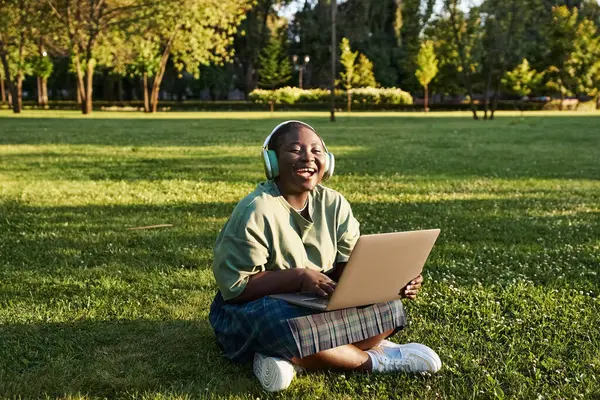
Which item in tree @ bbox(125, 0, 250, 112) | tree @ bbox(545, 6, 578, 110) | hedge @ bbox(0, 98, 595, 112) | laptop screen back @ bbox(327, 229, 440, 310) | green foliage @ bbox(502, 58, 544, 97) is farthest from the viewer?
tree @ bbox(545, 6, 578, 110)

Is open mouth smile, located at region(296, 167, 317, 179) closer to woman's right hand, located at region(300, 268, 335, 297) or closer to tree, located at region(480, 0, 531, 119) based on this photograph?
woman's right hand, located at region(300, 268, 335, 297)

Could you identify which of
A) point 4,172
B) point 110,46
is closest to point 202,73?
point 110,46

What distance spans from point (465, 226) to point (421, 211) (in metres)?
0.94

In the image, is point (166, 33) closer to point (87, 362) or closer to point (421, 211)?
point (421, 211)

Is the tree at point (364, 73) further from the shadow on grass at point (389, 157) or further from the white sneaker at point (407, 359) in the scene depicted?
the white sneaker at point (407, 359)

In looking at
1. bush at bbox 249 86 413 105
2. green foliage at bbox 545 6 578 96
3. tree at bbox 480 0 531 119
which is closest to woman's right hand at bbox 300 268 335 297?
tree at bbox 480 0 531 119

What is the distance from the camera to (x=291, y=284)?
350 centimetres

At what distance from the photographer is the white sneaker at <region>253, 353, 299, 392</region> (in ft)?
11.1

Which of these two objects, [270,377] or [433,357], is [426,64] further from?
[270,377]

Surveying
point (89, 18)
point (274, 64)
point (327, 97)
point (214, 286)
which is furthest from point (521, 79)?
point (214, 286)

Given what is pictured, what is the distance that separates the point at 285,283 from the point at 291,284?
0.03 meters

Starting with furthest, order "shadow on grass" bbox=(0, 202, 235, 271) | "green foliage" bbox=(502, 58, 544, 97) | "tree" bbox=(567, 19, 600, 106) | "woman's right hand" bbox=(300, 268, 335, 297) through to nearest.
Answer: "tree" bbox=(567, 19, 600, 106), "green foliage" bbox=(502, 58, 544, 97), "shadow on grass" bbox=(0, 202, 235, 271), "woman's right hand" bbox=(300, 268, 335, 297)

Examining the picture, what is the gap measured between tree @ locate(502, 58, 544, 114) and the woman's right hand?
61274mm

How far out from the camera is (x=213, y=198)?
9484mm
